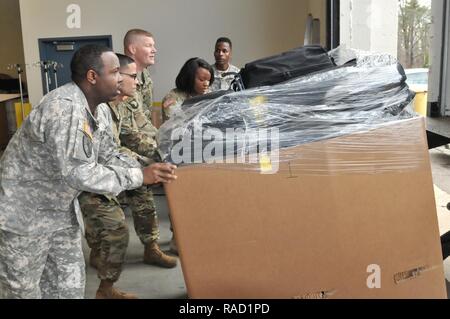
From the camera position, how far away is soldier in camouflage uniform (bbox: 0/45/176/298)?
151 cm

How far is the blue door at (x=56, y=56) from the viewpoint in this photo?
6426mm

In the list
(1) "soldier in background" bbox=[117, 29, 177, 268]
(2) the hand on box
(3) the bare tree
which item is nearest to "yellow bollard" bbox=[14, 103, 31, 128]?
(1) "soldier in background" bbox=[117, 29, 177, 268]

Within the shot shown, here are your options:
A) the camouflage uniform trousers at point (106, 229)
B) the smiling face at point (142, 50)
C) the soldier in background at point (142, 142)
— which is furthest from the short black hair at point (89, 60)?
the smiling face at point (142, 50)

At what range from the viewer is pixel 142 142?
8.83 ft

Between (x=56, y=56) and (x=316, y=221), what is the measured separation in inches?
236

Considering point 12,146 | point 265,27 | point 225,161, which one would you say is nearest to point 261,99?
point 225,161

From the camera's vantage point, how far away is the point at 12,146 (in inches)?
64.9

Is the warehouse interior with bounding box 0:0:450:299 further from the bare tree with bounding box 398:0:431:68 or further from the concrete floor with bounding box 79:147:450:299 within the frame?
the bare tree with bounding box 398:0:431:68

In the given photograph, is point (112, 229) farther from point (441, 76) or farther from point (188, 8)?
point (188, 8)

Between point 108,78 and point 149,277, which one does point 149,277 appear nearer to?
point 149,277

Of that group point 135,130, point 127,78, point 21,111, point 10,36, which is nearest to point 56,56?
point 21,111

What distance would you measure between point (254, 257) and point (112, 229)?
103 cm

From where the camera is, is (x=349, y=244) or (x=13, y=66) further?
(x=13, y=66)

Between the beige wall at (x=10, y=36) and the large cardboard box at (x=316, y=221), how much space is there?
8472 millimetres
